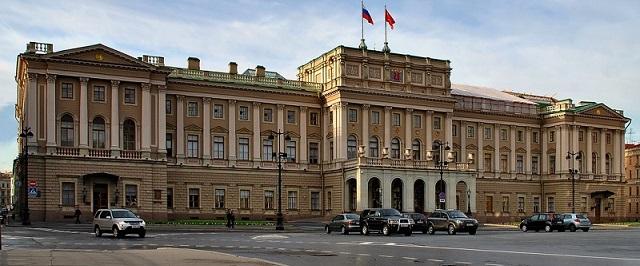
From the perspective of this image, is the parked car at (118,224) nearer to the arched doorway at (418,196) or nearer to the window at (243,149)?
the window at (243,149)

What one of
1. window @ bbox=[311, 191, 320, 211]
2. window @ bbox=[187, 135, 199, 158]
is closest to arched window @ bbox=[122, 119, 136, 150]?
window @ bbox=[187, 135, 199, 158]

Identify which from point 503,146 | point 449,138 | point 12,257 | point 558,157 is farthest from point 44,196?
point 558,157

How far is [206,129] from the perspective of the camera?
8225cm

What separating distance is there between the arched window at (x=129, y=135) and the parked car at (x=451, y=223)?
32.0m

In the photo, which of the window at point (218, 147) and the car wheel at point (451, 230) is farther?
the window at point (218, 147)

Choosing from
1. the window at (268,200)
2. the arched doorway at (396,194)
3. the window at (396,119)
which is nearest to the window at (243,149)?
the window at (268,200)

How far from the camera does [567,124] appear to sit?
333 feet

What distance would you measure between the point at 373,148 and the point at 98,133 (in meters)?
29.6

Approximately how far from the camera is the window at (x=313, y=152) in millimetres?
87750

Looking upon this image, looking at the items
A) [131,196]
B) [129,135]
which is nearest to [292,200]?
[131,196]

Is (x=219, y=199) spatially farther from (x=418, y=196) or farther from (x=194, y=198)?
(x=418, y=196)

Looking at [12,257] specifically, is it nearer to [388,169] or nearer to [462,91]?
[388,169]

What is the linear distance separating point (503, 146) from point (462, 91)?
8.80 meters

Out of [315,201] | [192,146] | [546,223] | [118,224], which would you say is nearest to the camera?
[118,224]
